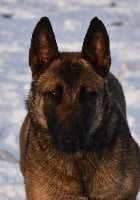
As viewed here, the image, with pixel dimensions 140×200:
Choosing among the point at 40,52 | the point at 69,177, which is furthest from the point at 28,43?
the point at 69,177

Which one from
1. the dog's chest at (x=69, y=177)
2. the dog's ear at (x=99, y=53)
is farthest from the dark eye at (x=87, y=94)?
the dog's chest at (x=69, y=177)

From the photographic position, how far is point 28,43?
13188 mm

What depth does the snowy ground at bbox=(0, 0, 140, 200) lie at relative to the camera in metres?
8.30

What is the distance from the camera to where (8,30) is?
14188mm

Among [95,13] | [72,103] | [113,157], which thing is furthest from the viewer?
[95,13]

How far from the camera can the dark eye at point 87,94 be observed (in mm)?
5289

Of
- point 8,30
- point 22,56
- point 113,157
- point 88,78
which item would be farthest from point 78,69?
point 8,30

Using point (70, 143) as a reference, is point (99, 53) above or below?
above

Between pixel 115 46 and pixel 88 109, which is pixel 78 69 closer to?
pixel 88 109

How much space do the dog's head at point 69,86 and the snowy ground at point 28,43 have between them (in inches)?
75.7

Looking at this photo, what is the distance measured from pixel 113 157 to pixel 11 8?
11106mm

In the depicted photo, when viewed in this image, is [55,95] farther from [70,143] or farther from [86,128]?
[70,143]

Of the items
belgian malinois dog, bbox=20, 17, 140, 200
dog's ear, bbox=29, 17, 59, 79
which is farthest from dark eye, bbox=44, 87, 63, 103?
dog's ear, bbox=29, 17, 59, 79

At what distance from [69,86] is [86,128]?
0.38 meters
